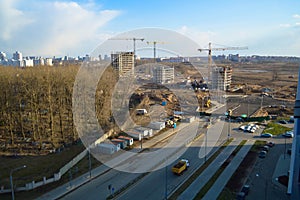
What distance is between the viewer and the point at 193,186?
8336 mm

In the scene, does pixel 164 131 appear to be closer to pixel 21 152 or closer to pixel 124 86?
pixel 124 86

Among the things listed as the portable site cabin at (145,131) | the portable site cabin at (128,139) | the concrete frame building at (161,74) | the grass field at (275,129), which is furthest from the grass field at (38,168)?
the concrete frame building at (161,74)

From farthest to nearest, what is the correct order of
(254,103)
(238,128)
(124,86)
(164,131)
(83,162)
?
(254,103)
(124,86)
(238,128)
(164,131)
(83,162)

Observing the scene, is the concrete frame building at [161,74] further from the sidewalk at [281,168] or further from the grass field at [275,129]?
the sidewalk at [281,168]

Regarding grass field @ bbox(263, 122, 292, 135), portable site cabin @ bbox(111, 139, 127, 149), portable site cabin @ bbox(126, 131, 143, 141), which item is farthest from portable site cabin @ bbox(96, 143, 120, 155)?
grass field @ bbox(263, 122, 292, 135)

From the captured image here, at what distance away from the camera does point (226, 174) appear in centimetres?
919

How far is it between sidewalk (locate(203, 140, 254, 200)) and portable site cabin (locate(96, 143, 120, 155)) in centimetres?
494

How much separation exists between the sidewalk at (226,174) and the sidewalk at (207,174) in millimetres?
353

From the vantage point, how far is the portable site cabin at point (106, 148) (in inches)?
438

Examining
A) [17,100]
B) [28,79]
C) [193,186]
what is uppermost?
[28,79]

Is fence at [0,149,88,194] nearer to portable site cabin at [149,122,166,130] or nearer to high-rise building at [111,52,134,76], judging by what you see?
portable site cabin at [149,122,166,130]

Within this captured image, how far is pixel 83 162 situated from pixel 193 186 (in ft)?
16.1

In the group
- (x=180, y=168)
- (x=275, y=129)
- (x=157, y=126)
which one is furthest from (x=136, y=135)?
(x=275, y=129)

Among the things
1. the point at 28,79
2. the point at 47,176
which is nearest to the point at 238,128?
the point at 47,176
